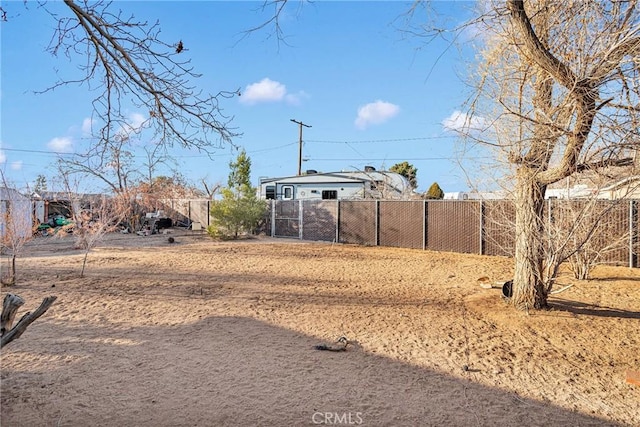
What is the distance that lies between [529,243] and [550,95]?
2007mm

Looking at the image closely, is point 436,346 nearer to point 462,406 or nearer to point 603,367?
point 462,406

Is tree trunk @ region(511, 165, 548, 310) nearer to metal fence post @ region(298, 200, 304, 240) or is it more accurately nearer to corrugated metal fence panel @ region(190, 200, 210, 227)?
metal fence post @ region(298, 200, 304, 240)

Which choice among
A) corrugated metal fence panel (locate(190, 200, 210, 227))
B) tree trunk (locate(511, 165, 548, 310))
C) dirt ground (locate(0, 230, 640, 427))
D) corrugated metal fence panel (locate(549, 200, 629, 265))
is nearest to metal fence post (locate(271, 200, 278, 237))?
corrugated metal fence panel (locate(190, 200, 210, 227))

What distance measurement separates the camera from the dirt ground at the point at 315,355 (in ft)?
9.77

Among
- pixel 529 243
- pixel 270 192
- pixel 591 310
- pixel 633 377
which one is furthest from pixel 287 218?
pixel 633 377

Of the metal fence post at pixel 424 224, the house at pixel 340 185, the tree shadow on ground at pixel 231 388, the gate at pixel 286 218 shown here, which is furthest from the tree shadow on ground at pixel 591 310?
the house at pixel 340 185

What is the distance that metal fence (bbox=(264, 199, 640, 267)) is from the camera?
9.31 metres

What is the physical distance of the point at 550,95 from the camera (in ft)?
14.9

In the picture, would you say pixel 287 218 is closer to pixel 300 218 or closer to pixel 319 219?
pixel 300 218

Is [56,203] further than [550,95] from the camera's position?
Yes

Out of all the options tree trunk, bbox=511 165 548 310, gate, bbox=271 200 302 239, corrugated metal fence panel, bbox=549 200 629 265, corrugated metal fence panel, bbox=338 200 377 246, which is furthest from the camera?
gate, bbox=271 200 302 239

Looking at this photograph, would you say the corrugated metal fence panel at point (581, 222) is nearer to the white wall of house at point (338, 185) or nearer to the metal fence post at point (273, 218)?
the white wall of house at point (338, 185)

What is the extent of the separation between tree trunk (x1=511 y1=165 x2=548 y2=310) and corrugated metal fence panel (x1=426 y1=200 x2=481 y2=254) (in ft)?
21.5

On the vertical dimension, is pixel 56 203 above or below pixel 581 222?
above
